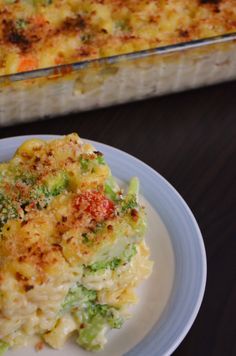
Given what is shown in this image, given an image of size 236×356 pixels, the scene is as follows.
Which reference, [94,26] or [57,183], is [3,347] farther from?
[94,26]

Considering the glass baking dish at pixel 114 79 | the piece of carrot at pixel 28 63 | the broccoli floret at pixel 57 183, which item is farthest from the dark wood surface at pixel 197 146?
the broccoli floret at pixel 57 183

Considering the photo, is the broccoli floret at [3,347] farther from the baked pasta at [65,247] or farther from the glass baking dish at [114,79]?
the glass baking dish at [114,79]

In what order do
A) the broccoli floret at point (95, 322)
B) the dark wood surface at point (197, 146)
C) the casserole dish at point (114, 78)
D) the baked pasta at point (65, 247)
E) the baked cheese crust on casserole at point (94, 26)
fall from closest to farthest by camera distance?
the baked pasta at point (65, 247)
the broccoli floret at point (95, 322)
the dark wood surface at point (197, 146)
the casserole dish at point (114, 78)
the baked cheese crust on casserole at point (94, 26)

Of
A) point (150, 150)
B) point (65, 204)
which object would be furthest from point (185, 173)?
point (65, 204)

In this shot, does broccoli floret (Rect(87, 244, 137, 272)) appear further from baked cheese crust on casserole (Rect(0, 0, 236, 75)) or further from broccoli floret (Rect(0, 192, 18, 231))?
baked cheese crust on casserole (Rect(0, 0, 236, 75))

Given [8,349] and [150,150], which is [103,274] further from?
[150,150]

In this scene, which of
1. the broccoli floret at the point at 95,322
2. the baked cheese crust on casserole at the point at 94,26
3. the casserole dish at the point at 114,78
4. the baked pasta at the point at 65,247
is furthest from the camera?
the baked cheese crust on casserole at the point at 94,26

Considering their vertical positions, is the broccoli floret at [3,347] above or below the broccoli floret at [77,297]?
below

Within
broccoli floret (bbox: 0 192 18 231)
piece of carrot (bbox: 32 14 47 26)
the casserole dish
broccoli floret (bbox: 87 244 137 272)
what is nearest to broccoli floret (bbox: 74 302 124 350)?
broccoli floret (bbox: 87 244 137 272)
